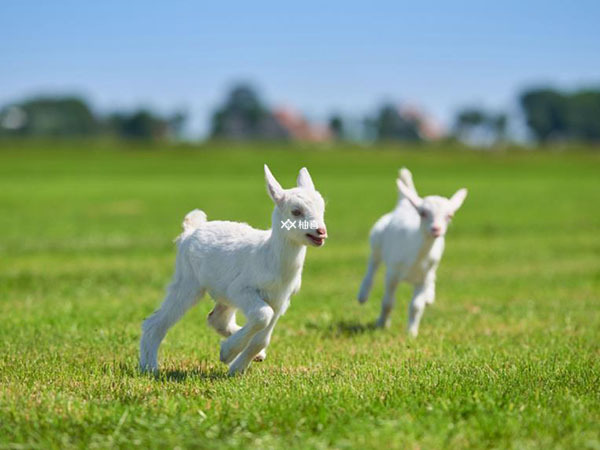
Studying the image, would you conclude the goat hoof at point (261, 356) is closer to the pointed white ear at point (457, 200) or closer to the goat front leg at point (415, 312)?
the goat front leg at point (415, 312)

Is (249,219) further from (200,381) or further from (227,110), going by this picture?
(227,110)

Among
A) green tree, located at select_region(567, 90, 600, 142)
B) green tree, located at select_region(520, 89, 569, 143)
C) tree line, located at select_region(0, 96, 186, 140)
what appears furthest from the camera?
green tree, located at select_region(520, 89, 569, 143)

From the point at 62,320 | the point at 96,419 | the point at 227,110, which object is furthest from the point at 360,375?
the point at 227,110

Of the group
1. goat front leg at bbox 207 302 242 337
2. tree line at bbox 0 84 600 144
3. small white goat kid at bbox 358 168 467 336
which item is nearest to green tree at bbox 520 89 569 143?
tree line at bbox 0 84 600 144

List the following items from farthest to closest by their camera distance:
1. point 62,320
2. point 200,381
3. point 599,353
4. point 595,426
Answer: point 62,320, point 599,353, point 200,381, point 595,426

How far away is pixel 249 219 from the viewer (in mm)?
26656

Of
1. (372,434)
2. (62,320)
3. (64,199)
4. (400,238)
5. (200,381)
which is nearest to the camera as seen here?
(372,434)

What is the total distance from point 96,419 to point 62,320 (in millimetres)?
4966

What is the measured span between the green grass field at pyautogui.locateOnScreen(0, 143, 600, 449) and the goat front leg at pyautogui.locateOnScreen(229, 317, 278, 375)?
0.76 feet

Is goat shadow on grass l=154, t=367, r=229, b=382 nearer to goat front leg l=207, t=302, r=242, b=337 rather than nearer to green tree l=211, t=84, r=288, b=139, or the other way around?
goat front leg l=207, t=302, r=242, b=337

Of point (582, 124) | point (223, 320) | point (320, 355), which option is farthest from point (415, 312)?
point (582, 124)

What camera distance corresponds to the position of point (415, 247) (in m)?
10.3

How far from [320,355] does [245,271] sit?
5.46 ft

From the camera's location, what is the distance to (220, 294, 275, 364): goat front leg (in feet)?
21.7
